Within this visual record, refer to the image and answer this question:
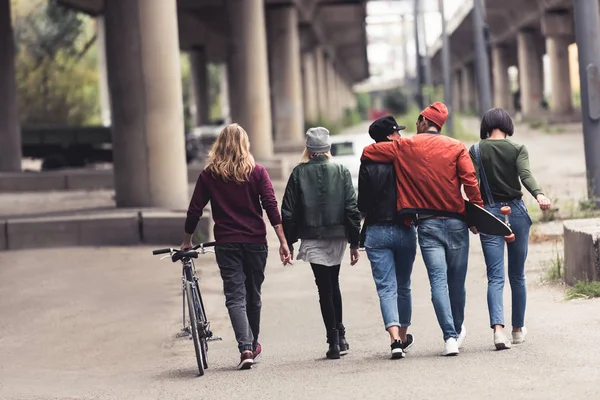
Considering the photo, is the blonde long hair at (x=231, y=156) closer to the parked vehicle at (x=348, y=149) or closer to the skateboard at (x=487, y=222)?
the skateboard at (x=487, y=222)

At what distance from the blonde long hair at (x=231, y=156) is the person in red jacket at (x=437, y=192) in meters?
0.87

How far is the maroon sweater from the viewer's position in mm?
9195

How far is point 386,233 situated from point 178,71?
459 inches

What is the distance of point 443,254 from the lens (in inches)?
354

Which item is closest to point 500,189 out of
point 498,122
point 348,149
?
point 498,122

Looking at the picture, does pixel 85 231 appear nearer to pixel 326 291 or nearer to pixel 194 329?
pixel 326 291

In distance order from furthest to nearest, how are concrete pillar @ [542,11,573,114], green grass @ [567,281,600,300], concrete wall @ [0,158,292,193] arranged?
concrete pillar @ [542,11,573,114] → concrete wall @ [0,158,292,193] → green grass @ [567,281,600,300]

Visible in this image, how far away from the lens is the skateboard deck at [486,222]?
891 cm

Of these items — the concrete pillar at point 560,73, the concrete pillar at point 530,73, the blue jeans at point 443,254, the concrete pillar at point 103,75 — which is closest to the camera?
the blue jeans at point 443,254

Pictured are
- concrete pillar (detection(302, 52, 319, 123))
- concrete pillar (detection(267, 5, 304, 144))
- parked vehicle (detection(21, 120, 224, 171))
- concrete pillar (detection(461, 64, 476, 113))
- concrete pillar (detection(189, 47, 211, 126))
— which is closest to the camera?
parked vehicle (detection(21, 120, 224, 171))

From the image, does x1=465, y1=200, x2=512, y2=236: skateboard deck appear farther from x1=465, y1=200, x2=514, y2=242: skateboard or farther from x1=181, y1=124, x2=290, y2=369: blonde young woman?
x1=181, y1=124, x2=290, y2=369: blonde young woman

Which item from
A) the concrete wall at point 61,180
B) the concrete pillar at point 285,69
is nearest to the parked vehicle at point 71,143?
the concrete pillar at point 285,69

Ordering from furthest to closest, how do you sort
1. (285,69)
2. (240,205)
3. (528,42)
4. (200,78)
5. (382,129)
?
(528,42)
(200,78)
(285,69)
(240,205)
(382,129)

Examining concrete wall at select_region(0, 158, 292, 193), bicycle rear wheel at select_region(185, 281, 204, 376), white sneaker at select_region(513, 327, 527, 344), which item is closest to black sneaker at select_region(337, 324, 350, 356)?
bicycle rear wheel at select_region(185, 281, 204, 376)
